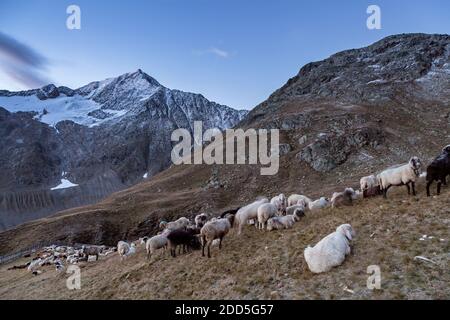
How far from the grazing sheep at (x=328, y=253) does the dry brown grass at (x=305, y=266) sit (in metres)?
0.28

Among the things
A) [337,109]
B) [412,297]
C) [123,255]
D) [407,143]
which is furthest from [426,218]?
[337,109]

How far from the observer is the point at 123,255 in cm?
2638

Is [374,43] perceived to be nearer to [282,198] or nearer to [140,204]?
[140,204]

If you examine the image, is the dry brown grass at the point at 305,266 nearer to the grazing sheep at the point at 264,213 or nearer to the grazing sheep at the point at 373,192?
the grazing sheep at the point at 264,213

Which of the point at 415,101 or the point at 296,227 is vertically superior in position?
the point at 415,101

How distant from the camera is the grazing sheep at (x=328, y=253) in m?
13.2

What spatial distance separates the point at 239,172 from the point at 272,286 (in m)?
66.0

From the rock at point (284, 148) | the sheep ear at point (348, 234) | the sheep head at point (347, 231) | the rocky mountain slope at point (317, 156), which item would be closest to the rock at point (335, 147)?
the rocky mountain slope at point (317, 156)

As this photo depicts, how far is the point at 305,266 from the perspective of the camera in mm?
14117

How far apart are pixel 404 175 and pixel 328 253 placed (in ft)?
30.8

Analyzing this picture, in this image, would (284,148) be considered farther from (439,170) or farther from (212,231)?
(212,231)

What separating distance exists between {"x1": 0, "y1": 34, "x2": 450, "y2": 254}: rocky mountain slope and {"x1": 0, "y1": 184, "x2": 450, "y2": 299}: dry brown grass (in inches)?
1350

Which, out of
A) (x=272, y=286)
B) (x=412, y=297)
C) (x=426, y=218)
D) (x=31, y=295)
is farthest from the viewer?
(x=31, y=295)

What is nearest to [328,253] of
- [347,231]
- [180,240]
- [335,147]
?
[347,231]
